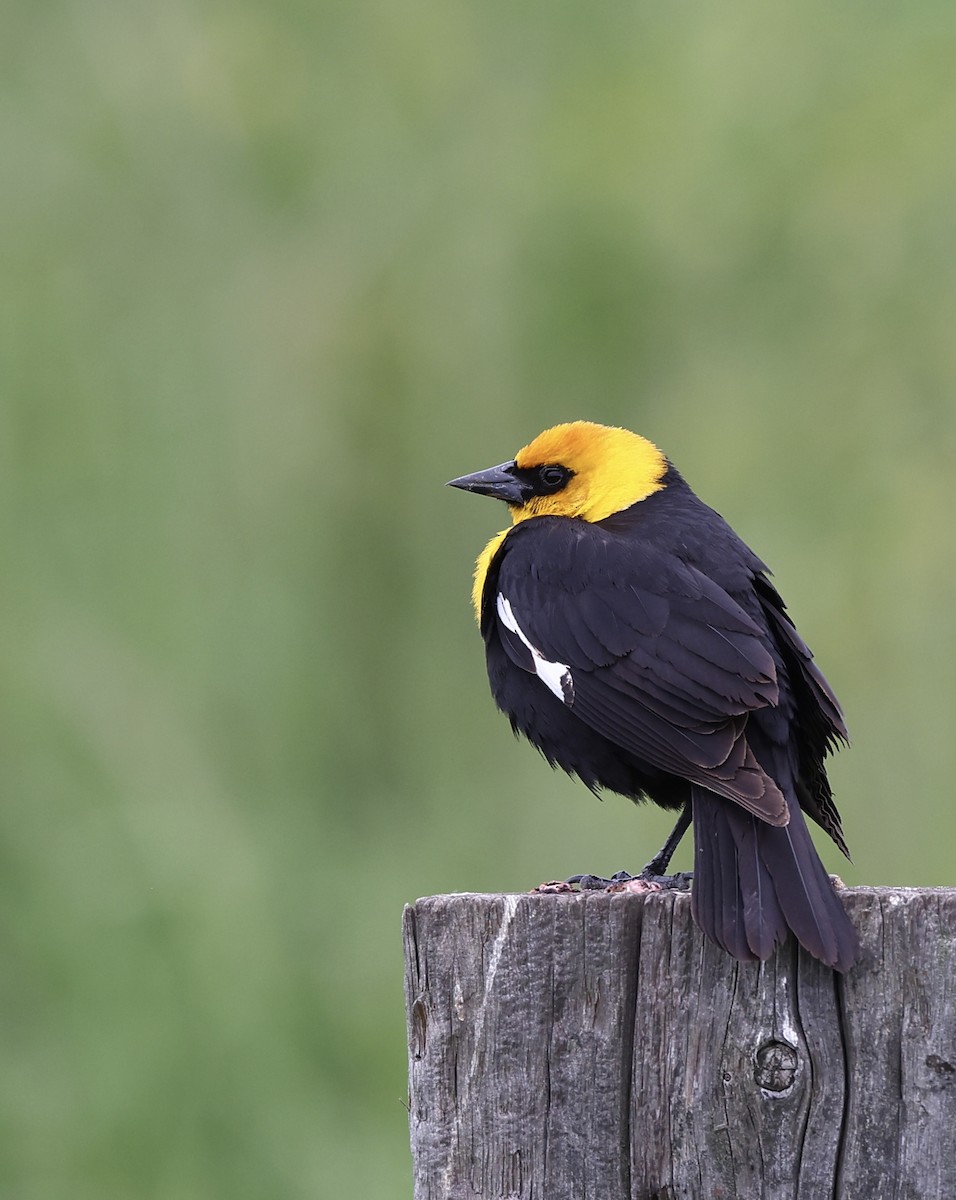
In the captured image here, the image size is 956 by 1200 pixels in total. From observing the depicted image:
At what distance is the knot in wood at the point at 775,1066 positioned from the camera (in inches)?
76.1

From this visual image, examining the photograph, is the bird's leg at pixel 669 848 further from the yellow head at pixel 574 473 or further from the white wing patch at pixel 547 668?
the yellow head at pixel 574 473

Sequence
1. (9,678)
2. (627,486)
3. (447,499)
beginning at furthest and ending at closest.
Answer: (447,499) < (9,678) < (627,486)

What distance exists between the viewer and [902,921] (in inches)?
78.7

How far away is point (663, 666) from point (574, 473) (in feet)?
3.40

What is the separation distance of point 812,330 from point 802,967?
448 centimetres

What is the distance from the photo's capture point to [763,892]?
2.20 meters

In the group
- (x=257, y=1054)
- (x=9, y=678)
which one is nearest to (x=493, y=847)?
(x=257, y=1054)

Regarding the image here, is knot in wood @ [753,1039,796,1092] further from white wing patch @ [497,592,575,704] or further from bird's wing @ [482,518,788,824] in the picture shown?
white wing patch @ [497,592,575,704]

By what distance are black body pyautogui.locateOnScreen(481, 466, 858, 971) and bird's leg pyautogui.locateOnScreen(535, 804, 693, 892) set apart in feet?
0.40

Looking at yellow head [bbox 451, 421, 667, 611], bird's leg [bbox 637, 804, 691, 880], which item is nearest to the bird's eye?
yellow head [bbox 451, 421, 667, 611]

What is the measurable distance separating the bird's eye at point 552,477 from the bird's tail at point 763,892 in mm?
1423

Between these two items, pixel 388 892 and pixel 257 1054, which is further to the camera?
pixel 388 892

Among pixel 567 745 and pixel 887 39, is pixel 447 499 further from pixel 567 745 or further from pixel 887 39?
pixel 887 39

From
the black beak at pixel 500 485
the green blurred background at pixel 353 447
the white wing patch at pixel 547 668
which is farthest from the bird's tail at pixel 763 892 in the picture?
the green blurred background at pixel 353 447
